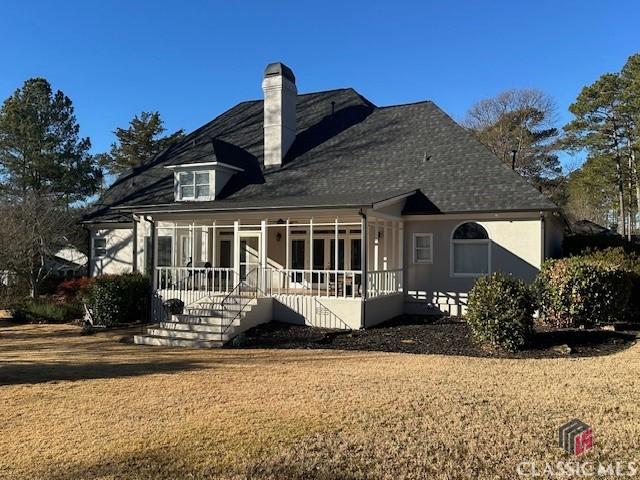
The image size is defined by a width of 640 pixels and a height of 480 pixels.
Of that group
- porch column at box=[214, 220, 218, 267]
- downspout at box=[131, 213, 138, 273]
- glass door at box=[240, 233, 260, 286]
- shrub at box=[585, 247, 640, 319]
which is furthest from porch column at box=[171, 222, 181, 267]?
shrub at box=[585, 247, 640, 319]

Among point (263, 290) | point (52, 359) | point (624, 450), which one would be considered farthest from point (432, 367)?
point (52, 359)

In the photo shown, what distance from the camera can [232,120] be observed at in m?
24.3

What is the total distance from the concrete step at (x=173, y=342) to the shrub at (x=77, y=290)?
4202mm

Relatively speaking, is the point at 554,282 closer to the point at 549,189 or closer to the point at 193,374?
the point at 193,374

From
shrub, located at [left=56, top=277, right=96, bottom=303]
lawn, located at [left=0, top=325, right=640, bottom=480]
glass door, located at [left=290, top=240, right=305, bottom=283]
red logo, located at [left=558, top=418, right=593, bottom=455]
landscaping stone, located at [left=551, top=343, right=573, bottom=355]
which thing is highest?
glass door, located at [left=290, top=240, right=305, bottom=283]

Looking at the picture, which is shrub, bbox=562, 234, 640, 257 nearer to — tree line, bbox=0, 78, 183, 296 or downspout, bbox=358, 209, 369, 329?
downspout, bbox=358, 209, 369, 329

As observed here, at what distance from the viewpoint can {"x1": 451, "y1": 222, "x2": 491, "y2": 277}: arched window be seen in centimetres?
1582

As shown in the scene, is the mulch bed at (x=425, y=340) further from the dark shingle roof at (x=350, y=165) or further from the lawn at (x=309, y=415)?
the dark shingle roof at (x=350, y=165)

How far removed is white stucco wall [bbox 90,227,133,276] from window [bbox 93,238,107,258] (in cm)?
13

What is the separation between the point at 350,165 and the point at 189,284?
23.8 ft

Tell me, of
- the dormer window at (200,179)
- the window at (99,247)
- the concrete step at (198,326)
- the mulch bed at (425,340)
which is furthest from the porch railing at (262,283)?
the window at (99,247)

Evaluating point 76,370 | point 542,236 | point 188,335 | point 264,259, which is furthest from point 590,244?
point 76,370

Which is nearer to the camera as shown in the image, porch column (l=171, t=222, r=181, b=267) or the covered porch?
the covered porch

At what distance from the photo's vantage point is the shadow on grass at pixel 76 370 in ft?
28.7
